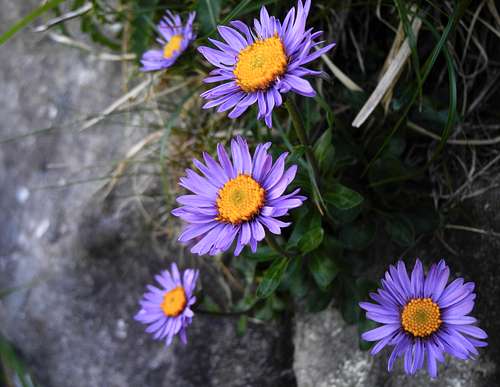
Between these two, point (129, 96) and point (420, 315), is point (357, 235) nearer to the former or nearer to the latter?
point (420, 315)

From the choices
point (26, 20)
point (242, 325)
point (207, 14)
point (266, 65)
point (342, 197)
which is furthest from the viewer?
point (242, 325)

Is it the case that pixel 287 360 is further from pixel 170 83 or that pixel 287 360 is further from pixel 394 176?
pixel 170 83

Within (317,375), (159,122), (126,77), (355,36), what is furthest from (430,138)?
(126,77)

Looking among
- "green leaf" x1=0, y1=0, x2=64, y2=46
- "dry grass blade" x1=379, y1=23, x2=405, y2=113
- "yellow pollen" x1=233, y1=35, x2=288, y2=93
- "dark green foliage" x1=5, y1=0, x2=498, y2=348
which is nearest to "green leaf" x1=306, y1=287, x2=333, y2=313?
"dark green foliage" x1=5, y1=0, x2=498, y2=348

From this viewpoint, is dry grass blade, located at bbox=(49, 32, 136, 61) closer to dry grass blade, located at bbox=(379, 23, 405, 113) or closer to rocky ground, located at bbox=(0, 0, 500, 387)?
rocky ground, located at bbox=(0, 0, 500, 387)

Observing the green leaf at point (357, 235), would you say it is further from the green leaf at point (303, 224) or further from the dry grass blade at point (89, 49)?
the dry grass blade at point (89, 49)

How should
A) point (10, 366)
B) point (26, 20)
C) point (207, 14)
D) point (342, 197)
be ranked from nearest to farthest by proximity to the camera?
point (342, 197)
point (26, 20)
point (207, 14)
point (10, 366)

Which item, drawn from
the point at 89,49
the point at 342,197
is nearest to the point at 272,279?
the point at 342,197

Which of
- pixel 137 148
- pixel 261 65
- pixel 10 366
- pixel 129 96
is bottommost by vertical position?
pixel 10 366

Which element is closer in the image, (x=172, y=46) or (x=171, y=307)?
(x=171, y=307)
